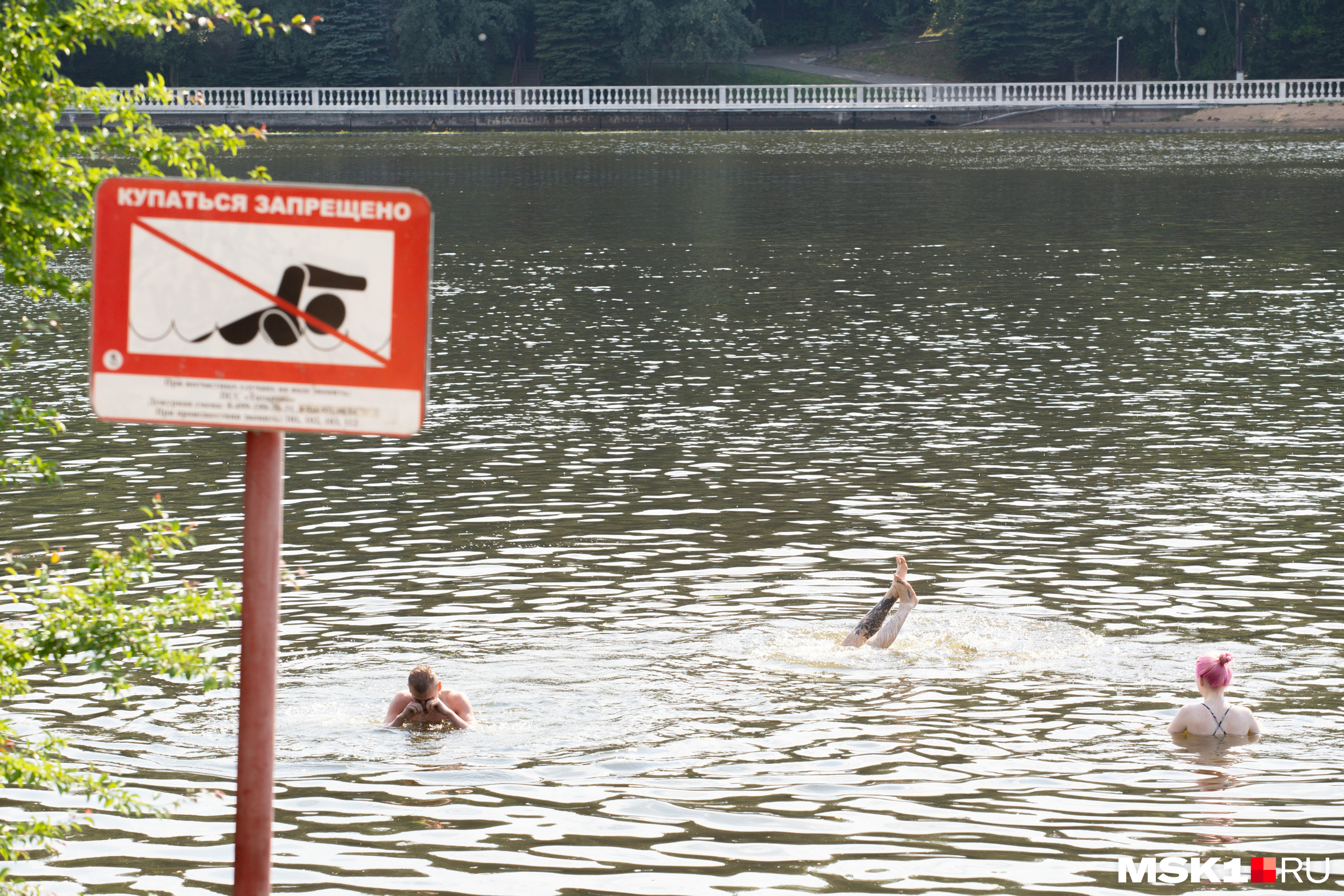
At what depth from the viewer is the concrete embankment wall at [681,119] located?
101312mm

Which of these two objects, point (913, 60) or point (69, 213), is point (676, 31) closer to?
point (913, 60)

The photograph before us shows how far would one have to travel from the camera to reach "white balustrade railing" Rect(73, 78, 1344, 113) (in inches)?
3962

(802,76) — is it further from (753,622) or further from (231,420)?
(231,420)

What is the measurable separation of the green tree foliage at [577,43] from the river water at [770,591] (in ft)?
256

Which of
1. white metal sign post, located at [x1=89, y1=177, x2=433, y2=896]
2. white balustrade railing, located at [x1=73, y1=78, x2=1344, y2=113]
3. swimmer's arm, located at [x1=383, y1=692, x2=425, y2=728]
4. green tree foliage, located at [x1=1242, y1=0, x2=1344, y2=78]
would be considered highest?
green tree foliage, located at [x1=1242, y1=0, x2=1344, y2=78]

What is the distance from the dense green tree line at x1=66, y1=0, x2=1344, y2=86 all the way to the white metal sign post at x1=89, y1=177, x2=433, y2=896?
353 feet

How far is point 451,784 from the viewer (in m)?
11.8

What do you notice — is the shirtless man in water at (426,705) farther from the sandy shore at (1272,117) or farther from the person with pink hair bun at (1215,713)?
the sandy shore at (1272,117)

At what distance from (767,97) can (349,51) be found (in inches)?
1144

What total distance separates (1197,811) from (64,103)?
8.16 m

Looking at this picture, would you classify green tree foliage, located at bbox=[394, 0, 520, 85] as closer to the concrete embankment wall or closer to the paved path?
the concrete embankment wall

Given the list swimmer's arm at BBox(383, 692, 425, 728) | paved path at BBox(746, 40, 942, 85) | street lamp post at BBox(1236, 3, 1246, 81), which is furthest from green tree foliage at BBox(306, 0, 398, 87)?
swimmer's arm at BBox(383, 692, 425, 728)

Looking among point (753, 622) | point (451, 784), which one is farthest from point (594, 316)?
point (451, 784)

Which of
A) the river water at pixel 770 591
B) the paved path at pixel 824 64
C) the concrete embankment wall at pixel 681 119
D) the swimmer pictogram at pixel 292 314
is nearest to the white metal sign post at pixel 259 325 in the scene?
the swimmer pictogram at pixel 292 314
